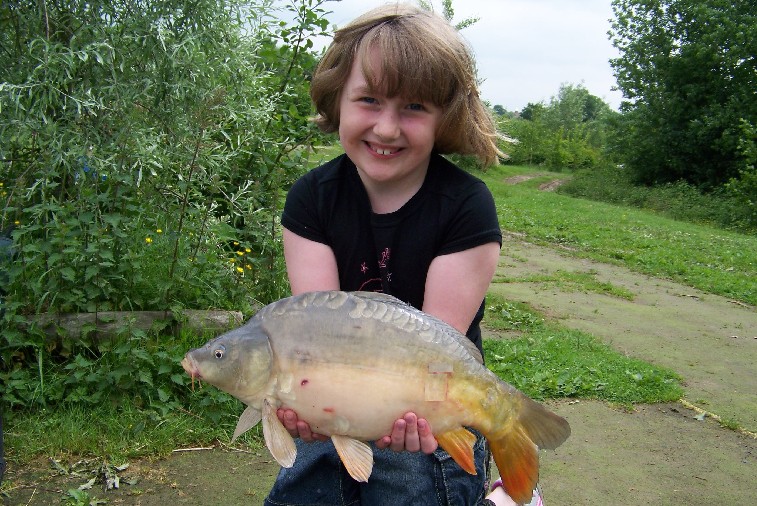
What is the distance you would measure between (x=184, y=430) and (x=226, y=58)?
1820 millimetres

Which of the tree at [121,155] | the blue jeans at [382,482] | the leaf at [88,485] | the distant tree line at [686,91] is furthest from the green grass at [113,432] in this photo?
the distant tree line at [686,91]

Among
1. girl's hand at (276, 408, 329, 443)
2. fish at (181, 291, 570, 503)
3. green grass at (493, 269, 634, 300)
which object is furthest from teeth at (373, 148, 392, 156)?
green grass at (493, 269, 634, 300)

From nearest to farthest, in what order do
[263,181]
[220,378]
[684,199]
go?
[220,378] < [263,181] < [684,199]

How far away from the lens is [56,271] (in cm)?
299

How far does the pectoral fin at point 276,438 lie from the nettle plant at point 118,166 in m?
1.48

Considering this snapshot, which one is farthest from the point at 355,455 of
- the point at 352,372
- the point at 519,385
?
the point at 519,385

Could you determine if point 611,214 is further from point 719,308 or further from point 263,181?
point 263,181

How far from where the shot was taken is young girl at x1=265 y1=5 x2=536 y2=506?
6.89 ft

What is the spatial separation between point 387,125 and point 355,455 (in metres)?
0.90

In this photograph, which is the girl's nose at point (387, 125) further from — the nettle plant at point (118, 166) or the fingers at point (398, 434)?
the nettle plant at point (118, 166)

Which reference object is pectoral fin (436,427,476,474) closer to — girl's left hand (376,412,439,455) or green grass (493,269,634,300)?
girl's left hand (376,412,439,455)

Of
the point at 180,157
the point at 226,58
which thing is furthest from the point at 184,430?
the point at 226,58

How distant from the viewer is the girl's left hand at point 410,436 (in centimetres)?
175

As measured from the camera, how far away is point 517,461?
1.84m
